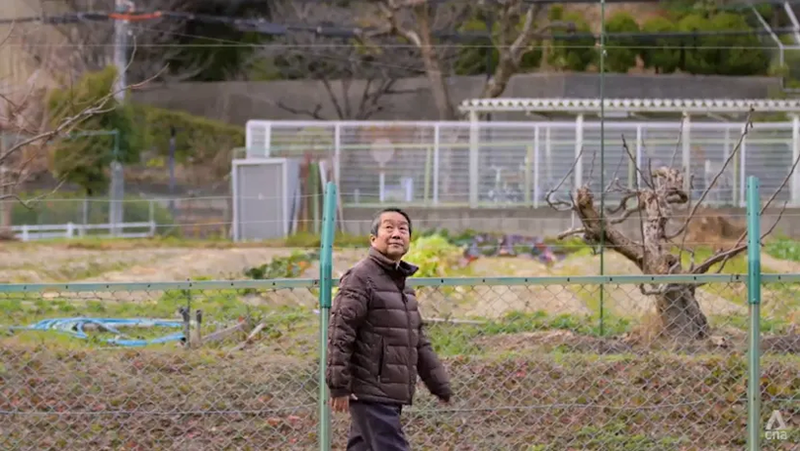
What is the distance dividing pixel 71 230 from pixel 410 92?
11.3 metres

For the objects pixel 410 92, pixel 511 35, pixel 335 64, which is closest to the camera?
pixel 511 35

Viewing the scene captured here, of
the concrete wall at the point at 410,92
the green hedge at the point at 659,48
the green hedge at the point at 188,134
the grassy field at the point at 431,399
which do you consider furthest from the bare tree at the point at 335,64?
the grassy field at the point at 431,399

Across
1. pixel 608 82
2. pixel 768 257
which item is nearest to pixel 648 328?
pixel 768 257

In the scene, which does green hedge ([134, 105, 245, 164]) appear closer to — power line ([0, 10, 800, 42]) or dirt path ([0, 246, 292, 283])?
power line ([0, 10, 800, 42])

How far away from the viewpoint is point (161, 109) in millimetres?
27438

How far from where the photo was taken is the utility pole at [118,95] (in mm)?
17184

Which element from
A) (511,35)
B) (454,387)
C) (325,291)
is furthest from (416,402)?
(511,35)

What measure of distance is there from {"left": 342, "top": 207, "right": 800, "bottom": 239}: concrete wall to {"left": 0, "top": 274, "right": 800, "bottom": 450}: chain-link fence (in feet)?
17.4

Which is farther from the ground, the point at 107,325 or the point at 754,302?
the point at 754,302

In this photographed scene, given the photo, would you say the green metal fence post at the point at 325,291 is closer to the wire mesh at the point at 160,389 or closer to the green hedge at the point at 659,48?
the wire mesh at the point at 160,389

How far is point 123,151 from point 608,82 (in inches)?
351

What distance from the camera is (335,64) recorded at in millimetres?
27266

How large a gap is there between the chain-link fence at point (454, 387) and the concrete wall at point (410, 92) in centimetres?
1319

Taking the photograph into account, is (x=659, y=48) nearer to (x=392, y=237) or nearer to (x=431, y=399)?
(x=431, y=399)
